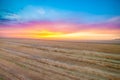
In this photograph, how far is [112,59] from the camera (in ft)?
4.97

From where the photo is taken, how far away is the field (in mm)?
1568

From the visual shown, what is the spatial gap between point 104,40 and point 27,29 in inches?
68.8

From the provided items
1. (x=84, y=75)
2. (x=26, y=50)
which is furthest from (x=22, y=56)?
(x=84, y=75)

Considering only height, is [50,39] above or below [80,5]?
below

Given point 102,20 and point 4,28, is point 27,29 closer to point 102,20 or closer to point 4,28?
point 4,28

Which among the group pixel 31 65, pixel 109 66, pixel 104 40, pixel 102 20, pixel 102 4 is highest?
pixel 102 4

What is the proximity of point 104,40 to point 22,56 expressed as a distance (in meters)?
1.91

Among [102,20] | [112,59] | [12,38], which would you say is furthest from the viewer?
[12,38]

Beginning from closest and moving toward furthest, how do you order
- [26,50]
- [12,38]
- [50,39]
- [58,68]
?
[58,68] → [50,39] → [26,50] → [12,38]

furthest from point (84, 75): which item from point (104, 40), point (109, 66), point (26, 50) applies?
point (26, 50)

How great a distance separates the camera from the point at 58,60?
220 cm

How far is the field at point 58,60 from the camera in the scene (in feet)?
5.15

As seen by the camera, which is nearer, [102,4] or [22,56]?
[102,4]

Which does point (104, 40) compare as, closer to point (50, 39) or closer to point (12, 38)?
point (50, 39)
